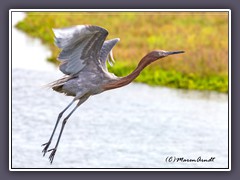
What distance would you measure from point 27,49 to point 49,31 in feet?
2.04

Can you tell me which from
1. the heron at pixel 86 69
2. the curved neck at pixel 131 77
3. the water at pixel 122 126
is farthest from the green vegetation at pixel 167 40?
the curved neck at pixel 131 77

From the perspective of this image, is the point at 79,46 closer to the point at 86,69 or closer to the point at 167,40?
the point at 86,69

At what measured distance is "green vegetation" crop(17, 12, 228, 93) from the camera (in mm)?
15258

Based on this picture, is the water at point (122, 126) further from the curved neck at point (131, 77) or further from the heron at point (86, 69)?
the curved neck at point (131, 77)

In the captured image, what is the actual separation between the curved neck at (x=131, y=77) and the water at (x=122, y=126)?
4464 millimetres

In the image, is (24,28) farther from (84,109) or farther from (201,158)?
(201,158)

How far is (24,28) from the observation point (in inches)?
714

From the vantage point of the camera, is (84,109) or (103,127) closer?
(103,127)

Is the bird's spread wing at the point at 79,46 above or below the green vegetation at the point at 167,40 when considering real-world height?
below

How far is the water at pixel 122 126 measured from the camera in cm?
1302

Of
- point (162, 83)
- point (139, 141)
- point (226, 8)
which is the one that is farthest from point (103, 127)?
point (226, 8)

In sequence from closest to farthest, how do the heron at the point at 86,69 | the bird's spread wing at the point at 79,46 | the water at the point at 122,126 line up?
the bird's spread wing at the point at 79,46
the heron at the point at 86,69
the water at the point at 122,126

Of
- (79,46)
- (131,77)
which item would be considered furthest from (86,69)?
(131,77)

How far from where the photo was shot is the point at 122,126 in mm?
14172
